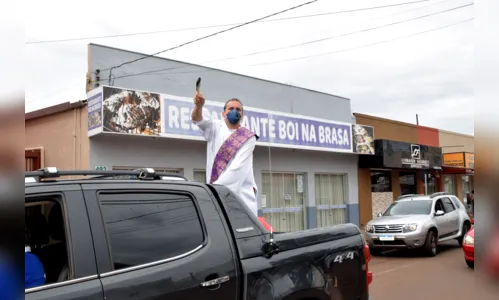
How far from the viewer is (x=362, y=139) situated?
57.1ft

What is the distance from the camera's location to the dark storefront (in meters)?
18.4

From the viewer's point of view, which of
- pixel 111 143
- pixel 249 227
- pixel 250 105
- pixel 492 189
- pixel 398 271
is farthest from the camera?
pixel 250 105

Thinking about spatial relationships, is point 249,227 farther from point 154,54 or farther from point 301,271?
point 154,54

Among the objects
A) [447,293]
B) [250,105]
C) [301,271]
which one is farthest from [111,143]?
[301,271]

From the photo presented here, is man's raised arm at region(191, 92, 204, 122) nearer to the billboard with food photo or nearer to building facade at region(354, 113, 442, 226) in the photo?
the billboard with food photo

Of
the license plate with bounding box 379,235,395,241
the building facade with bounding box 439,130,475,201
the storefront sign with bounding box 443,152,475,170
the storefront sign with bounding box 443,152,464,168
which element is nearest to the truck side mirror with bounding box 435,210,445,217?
the license plate with bounding box 379,235,395,241

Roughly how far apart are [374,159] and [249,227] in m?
16.1

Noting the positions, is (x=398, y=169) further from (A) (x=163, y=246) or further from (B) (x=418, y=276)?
(A) (x=163, y=246)

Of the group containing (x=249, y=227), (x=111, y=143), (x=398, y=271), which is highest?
(x=111, y=143)

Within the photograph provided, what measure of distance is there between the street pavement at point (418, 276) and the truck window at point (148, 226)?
13.3 ft

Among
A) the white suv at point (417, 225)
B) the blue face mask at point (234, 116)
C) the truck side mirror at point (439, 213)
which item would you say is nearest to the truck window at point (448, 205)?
the white suv at point (417, 225)

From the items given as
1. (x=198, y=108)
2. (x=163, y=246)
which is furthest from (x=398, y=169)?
(x=163, y=246)

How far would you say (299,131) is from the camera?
1462cm

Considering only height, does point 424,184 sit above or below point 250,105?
below
